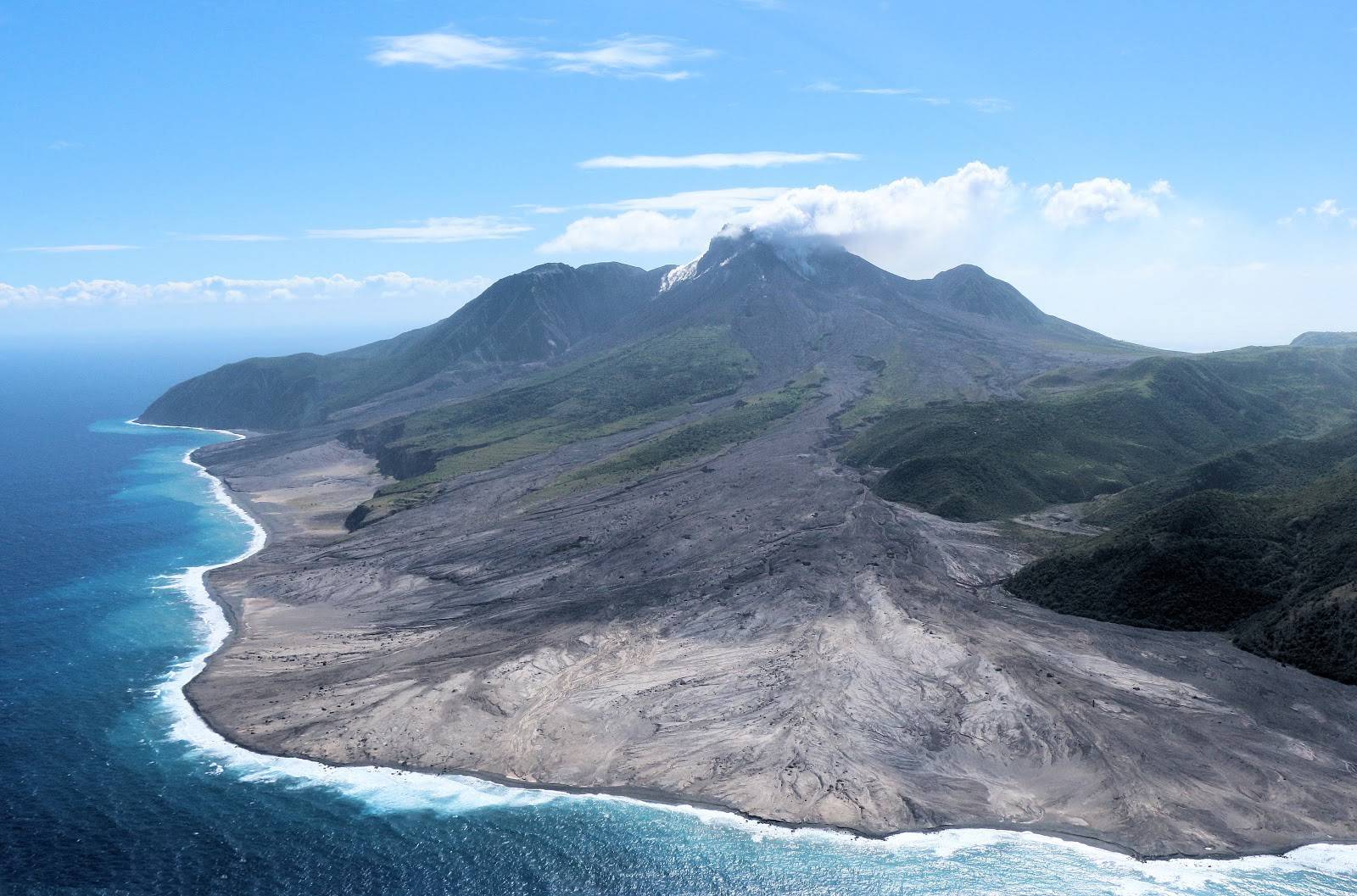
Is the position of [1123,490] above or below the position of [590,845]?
above

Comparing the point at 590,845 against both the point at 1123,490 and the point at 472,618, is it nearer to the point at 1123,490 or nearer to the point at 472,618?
the point at 472,618

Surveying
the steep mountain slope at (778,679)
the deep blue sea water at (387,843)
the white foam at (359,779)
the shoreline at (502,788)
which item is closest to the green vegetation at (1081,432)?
the steep mountain slope at (778,679)

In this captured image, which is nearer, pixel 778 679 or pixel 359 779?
pixel 359 779

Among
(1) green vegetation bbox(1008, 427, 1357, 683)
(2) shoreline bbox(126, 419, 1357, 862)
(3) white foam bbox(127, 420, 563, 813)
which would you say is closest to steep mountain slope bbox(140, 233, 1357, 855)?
(2) shoreline bbox(126, 419, 1357, 862)

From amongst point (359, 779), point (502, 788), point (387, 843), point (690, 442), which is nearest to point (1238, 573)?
point (502, 788)

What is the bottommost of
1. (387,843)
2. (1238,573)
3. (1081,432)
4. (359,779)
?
(387,843)

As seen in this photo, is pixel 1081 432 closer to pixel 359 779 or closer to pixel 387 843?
pixel 359 779

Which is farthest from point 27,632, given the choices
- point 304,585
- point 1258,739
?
point 1258,739
